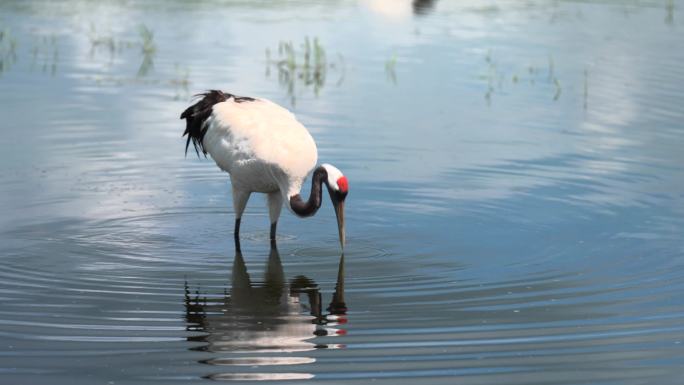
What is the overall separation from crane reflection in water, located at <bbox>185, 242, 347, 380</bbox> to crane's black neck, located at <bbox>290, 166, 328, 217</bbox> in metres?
0.43

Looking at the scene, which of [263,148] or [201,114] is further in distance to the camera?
[201,114]

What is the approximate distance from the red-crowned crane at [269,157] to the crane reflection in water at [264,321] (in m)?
0.54

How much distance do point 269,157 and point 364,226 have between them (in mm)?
1142

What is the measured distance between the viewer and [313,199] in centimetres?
894

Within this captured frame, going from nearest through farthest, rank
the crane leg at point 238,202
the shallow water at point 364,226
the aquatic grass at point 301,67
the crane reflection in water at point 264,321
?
the crane reflection in water at point 264,321 → the shallow water at point 364,226 → the crane leg at point 238,202 → the aquatic grass at point 301,67

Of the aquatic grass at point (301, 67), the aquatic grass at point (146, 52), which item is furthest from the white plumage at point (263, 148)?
the aquatic grass at point (146, 52)

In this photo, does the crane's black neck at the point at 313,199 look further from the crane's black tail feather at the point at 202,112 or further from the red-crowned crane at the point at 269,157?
the crane's black tail feather at the point at 202,112

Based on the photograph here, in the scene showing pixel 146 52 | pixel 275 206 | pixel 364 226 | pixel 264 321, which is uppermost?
pixel 146 52

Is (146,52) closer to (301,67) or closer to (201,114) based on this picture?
(301,67)

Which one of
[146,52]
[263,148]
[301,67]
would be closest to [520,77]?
[301,67]

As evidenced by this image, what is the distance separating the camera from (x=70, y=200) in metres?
10.4

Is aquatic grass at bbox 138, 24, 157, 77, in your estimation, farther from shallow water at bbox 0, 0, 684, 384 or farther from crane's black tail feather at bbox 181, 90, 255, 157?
crane's black tail feather at bbox 181, 90, 255, 157

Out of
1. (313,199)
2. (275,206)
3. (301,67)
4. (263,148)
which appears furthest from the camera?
(301,67)

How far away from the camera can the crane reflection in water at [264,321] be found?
6496 mm
